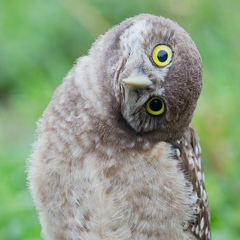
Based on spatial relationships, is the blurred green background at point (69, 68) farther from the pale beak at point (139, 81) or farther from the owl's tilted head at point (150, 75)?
the pale beak at point (139, 81)

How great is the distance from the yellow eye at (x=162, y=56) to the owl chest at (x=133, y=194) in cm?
62

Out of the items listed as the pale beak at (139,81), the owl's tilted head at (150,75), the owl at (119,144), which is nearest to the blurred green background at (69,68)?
the owl at (119,144)

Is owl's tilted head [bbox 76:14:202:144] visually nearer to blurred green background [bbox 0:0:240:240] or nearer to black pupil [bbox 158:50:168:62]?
black pupil [bbox 158:50:168:62]

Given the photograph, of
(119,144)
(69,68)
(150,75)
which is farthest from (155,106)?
(69,68)

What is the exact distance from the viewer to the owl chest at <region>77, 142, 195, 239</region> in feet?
20.0

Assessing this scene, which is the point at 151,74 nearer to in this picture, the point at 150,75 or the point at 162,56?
the point at 150,75

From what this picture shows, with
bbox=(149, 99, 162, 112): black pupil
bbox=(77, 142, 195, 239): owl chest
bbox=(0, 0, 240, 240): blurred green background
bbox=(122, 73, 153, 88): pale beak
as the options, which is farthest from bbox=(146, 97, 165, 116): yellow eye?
bbox=(0, 0, 240, 240): blurred green background

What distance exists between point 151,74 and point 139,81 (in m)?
0.09

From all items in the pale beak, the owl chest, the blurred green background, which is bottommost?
the owl chest

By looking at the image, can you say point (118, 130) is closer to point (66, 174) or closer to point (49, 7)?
point (66, 174)

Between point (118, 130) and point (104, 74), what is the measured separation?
13.1 inches

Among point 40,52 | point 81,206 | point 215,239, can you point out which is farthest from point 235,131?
point 40,52

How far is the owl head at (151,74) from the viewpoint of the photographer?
577 centimetres

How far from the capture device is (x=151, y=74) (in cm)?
573
